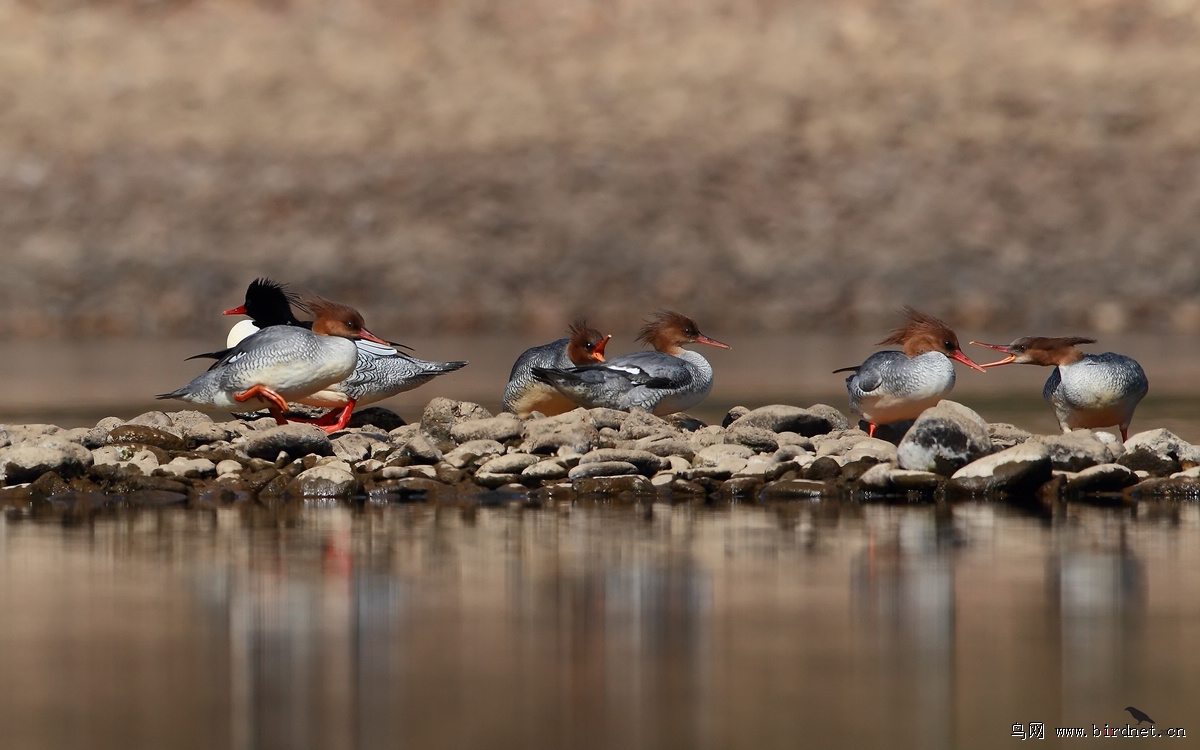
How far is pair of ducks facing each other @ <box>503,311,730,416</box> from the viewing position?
12031 mm

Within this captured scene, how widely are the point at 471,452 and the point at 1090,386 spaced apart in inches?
142

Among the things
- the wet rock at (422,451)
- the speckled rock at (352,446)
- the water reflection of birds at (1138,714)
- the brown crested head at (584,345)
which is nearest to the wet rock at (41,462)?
the speckled rock at (352,446)

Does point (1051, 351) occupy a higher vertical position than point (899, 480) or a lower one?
higher

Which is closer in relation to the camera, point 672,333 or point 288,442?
point 288,442

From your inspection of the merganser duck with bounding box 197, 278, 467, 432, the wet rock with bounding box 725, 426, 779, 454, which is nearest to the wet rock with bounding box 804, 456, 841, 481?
the wet rock with bounding box 725, 426, 779, 454

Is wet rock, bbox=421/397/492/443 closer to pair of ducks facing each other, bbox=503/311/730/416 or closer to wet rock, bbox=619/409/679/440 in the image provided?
pair of ducks facing each other, bbox=503/311/730/416

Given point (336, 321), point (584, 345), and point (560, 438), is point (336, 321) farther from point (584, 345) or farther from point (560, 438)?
point (560, 438)

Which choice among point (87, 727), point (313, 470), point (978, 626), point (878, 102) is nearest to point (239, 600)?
point (87, 727)

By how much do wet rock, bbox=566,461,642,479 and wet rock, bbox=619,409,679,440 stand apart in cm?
99

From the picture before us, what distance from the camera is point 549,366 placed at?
500 inches

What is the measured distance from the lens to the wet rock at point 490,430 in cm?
1103

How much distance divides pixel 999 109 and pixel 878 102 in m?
2.18

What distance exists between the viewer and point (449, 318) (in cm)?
3194

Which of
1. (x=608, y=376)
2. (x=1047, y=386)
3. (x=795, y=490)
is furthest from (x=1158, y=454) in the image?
(x=608, y=376)
